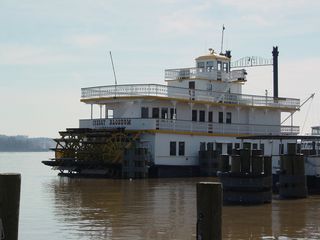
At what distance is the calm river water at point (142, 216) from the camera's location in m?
15.2

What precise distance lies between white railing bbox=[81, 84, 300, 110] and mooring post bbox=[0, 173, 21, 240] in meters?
28.5

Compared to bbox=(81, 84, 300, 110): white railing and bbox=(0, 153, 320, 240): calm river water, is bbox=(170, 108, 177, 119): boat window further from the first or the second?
bbox=(0, 153, 320, 240): calm river water

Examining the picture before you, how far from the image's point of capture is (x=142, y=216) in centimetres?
1845

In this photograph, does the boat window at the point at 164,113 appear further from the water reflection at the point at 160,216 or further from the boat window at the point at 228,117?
the water reflection at the point at 160,216

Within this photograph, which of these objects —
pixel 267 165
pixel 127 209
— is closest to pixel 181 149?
pixel 267 165

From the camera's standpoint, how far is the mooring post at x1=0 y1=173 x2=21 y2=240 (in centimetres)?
1057

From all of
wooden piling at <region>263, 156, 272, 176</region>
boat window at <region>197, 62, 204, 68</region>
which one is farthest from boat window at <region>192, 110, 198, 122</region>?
wooden piling at <region>263, 156, 272, 176</region>

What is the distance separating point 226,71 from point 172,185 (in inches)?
711

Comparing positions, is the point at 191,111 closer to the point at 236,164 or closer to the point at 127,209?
the point at 236,164

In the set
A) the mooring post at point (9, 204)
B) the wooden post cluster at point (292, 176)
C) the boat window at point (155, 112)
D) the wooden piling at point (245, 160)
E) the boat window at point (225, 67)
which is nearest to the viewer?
the mooring post at point (9, 204)

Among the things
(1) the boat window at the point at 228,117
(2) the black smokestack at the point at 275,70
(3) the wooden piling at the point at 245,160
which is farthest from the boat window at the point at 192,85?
(3) the wooden piling at the point at 245,160

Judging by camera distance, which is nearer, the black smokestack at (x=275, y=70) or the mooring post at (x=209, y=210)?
the mooring post at (x=209, y=210)

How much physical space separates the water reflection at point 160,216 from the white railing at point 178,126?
34.3 ft

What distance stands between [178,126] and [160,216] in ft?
70.3
